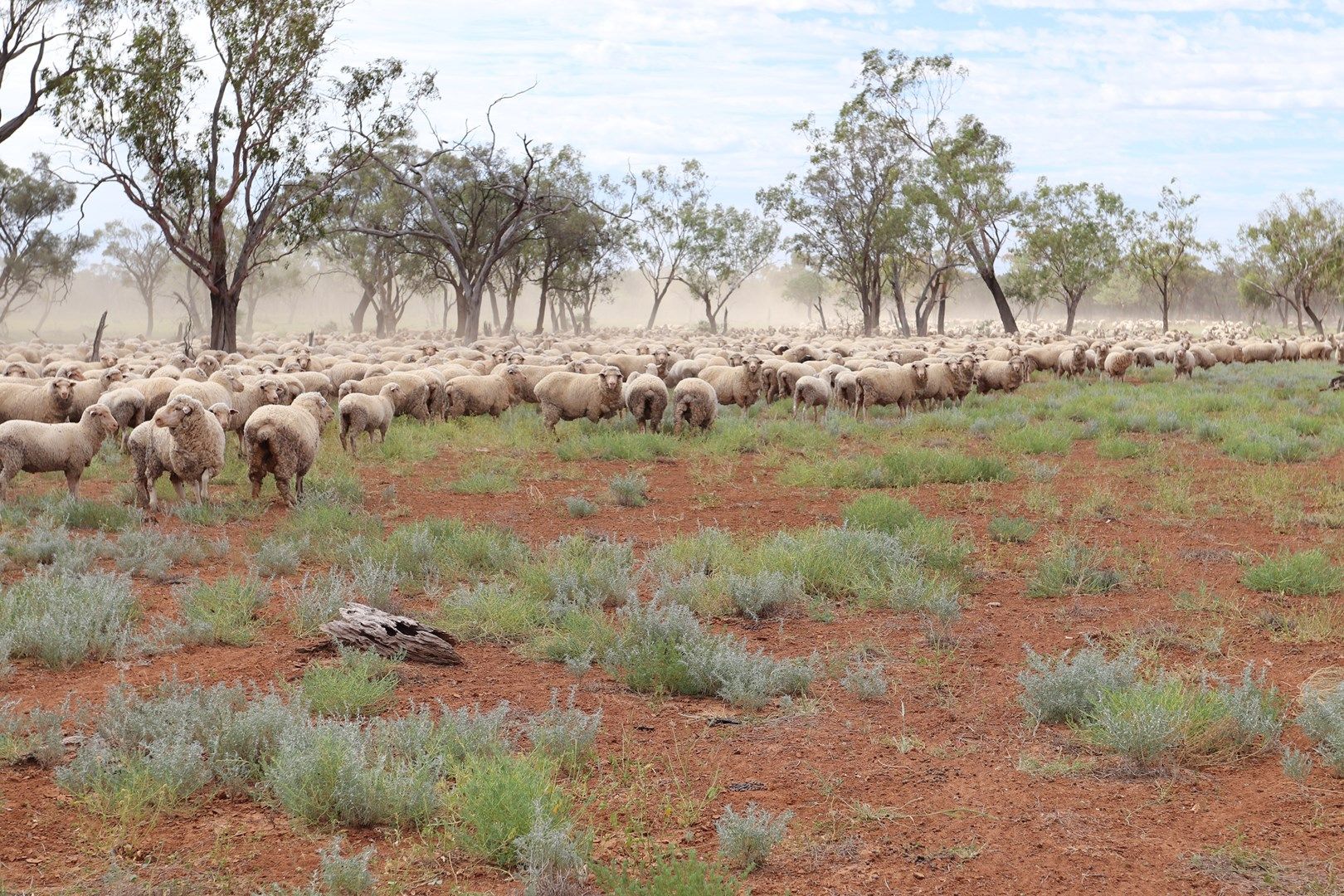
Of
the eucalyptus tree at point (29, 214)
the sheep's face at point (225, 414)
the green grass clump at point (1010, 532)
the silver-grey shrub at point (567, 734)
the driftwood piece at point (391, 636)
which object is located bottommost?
the silver-grey shrub at point (567, 734)

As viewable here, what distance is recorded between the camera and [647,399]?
16.8m

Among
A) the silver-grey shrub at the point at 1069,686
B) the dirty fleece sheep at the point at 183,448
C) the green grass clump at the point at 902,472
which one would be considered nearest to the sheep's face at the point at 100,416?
the dirty fleece sheep at the point at 183,448

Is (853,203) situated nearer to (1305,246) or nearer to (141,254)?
(1305,246)

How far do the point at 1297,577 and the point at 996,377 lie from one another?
15.8 m

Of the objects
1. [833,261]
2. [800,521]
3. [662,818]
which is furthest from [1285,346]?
[662,818]

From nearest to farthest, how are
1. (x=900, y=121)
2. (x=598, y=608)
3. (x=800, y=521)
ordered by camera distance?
(x=598, y=608), (x=800, y=521), (x=900, y=121)

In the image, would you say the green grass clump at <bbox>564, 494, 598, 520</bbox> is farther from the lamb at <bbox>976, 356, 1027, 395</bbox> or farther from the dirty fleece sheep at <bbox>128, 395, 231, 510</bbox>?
the lamb at <bbox>976, 356, 1027, 395</bbox>

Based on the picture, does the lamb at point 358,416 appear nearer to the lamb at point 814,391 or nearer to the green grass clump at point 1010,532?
the lamb at point 814,391

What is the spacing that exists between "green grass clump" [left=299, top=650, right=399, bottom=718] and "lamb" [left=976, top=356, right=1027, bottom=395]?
1915 centimetres

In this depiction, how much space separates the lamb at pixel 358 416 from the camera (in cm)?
1500

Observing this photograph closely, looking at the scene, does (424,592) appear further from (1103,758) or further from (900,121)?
(900,121)

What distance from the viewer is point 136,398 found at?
44.3 ft

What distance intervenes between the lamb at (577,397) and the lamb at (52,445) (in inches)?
281

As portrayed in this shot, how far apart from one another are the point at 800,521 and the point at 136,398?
8.97 metres
